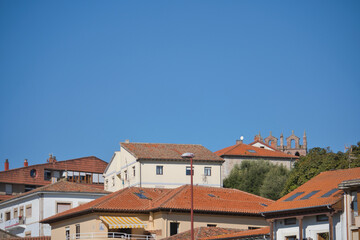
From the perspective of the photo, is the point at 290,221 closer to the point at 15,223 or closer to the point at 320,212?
the point at 320,212

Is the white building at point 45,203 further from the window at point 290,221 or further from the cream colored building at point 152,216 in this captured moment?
the window at point 290,221

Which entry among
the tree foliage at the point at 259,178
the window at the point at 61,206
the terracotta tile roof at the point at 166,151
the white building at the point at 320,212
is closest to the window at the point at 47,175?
the terracotta tile roof at the point at 166,151

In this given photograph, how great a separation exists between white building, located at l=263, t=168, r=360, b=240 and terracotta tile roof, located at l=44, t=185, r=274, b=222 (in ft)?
43.1

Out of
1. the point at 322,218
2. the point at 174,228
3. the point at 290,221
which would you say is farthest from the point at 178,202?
the point at 322,218

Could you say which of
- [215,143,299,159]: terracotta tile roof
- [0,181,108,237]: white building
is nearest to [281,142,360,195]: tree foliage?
[0,181,108,237]: white building

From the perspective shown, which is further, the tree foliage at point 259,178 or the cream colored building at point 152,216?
the tree foliage at point 259,178

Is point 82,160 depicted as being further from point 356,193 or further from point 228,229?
point 356,193

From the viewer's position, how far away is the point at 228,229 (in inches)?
2601

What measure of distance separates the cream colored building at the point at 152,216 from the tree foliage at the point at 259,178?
37147 mm

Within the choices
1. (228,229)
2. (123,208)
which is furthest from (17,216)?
(228,229)

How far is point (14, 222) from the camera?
93.7 meters

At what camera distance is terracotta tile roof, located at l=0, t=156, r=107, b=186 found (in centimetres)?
11744

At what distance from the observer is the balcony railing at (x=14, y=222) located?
9219 centimetres

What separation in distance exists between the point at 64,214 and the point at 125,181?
34.6 metres
